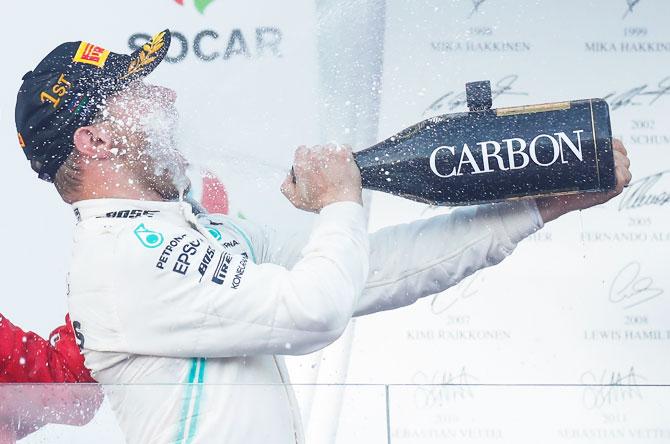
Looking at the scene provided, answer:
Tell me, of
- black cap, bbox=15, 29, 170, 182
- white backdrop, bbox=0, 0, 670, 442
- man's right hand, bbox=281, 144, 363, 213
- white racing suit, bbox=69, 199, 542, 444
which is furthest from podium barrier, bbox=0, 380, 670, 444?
white backdrop, bbox=0, 0, 670, 442

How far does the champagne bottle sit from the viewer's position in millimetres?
1188

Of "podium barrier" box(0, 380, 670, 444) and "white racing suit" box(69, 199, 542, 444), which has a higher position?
"white racing suit" box(69, 199, 542, 444)

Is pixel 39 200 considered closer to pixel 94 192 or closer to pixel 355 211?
pixel 94 192

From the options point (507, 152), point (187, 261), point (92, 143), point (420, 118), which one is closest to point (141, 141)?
point (92, 143)

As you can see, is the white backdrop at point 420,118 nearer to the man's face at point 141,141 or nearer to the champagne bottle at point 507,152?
the man's face at point 141,141

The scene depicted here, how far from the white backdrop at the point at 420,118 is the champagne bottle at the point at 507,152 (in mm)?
592

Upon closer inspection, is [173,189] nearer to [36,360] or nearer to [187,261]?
[187,261]

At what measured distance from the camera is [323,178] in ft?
4.14

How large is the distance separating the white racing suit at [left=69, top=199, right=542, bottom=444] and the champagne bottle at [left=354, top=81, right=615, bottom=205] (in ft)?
0.36

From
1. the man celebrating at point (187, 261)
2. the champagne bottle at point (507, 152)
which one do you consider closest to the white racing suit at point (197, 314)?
the man celebrating at point (187, 261)

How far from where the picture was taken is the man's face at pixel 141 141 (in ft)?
4.35

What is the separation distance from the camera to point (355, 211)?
4.01 ft

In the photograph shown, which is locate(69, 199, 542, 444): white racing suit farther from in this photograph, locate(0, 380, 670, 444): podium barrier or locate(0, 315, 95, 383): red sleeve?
locate(0, 315, 95, 383): red sleeve

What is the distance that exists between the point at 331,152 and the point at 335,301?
22 centimetres
